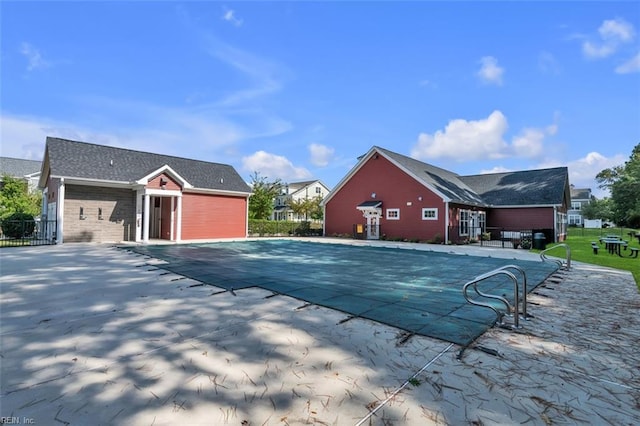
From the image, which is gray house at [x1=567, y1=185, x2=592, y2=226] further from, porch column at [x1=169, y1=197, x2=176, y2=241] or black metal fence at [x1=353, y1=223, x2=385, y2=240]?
porch column at [x1=169, y1=197, x2=176, y2=241]

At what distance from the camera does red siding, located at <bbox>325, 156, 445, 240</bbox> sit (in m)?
21.1

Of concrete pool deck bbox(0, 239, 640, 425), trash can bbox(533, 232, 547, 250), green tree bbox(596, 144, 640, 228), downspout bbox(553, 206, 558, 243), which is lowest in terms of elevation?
concrete pool deck bbox(0, 239, 640, 425)

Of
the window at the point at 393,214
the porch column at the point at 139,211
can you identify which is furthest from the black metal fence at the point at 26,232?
the window at the point at 393,214

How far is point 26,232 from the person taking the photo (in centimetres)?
1662

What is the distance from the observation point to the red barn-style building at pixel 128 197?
15.4 metres

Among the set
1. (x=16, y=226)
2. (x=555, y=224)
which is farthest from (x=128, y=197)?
(x=555, y=224)

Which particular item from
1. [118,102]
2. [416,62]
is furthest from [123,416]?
[118,102]

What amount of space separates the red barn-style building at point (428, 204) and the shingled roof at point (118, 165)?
8.85 metres

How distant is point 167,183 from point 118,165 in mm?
3286

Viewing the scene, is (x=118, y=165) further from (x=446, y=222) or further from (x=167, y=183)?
(x=446, y=222)

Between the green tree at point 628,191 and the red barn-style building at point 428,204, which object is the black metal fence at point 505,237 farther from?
the green tree at point 628,191

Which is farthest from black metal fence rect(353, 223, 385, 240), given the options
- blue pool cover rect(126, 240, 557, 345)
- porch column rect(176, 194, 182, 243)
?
porch column rect(176, 194, 182, 243)

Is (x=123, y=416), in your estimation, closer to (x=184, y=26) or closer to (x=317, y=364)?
(x=317, y=364)

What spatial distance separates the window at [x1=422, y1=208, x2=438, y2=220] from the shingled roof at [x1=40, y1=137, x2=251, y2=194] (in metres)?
12.9
